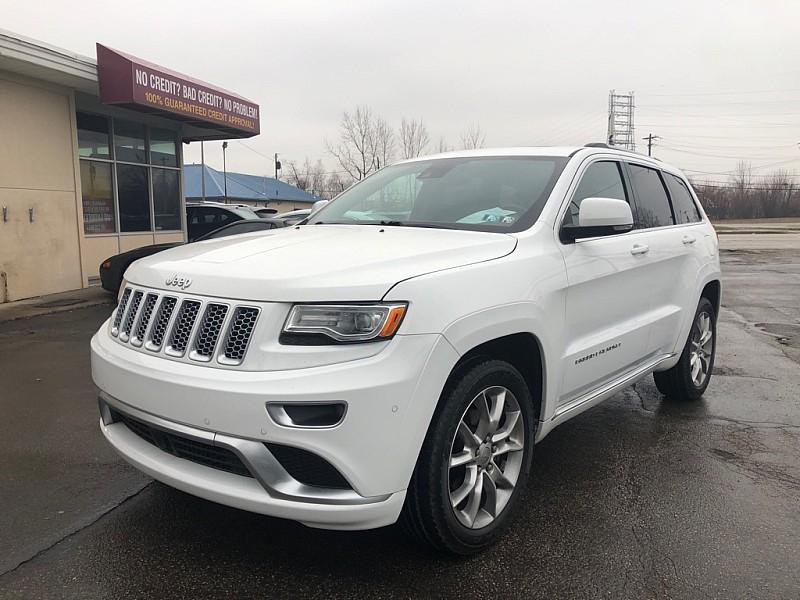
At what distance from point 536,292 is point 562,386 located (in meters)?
0.57

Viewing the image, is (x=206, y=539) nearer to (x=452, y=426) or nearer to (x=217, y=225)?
(x=452, y=426)

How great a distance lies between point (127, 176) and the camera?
13.7m

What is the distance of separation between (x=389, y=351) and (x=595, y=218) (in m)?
1.51

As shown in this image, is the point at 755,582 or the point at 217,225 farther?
the point at 217,225

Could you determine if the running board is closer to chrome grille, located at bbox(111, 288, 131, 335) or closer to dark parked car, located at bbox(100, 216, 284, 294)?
Answer: chrome grille, located at bbox(111, 288, 131, 335)

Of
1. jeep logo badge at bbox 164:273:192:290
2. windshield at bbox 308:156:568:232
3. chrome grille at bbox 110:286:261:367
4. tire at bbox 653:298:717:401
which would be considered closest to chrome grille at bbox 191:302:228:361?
chrome grille at bbox 110:286:261:367

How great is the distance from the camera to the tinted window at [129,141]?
531 inches

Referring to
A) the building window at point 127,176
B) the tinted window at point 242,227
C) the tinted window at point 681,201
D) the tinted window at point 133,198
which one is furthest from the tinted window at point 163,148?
the tinted window at point 681,201

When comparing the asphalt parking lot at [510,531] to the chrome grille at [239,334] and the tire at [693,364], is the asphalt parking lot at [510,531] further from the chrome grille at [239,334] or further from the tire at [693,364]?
the chrome grille at [239,334]

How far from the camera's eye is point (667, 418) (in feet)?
16.1

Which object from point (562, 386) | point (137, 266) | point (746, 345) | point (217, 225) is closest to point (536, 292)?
point (562, 386)

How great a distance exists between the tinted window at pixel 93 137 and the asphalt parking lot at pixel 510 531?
9052mm

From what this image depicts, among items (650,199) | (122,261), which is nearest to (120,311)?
(650,199)

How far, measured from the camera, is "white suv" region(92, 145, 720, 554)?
93.8 inches
